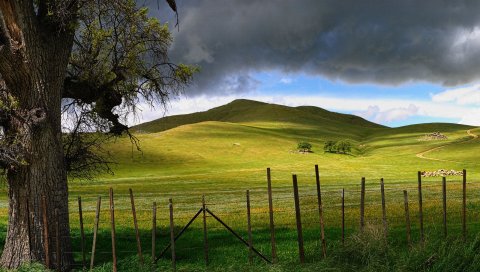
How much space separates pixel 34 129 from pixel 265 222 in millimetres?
15902

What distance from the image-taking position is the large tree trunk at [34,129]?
16.0m

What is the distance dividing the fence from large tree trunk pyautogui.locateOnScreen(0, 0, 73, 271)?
106 centimetres

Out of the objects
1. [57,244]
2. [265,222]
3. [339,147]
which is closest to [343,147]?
[339,147]

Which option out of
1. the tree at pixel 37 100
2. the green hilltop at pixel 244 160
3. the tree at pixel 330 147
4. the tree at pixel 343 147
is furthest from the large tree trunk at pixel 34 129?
the tree at pixel 330 147

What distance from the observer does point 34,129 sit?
16.5m

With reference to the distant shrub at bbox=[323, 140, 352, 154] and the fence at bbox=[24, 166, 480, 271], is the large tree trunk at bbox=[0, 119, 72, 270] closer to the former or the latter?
the fence at bbox=[24, 166, 480, 271]

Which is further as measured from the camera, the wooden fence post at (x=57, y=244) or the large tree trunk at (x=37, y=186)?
the large tree trunk at (x=37, y=186)

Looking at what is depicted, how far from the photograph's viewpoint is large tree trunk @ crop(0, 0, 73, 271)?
1597 cm

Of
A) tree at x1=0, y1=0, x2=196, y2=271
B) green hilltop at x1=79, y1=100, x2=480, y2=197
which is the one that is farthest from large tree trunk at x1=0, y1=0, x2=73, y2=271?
green hilltop at x1=79, y1=100, x2=480, y2=197

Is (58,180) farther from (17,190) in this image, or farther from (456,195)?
(456,195)

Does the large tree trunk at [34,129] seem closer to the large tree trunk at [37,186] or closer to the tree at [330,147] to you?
the large tree trunk at [37,186]

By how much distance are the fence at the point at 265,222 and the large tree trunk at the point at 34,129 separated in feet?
3.47

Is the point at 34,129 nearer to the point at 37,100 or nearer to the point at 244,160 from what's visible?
the point at 37,100

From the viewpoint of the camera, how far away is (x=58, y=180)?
17047mm
